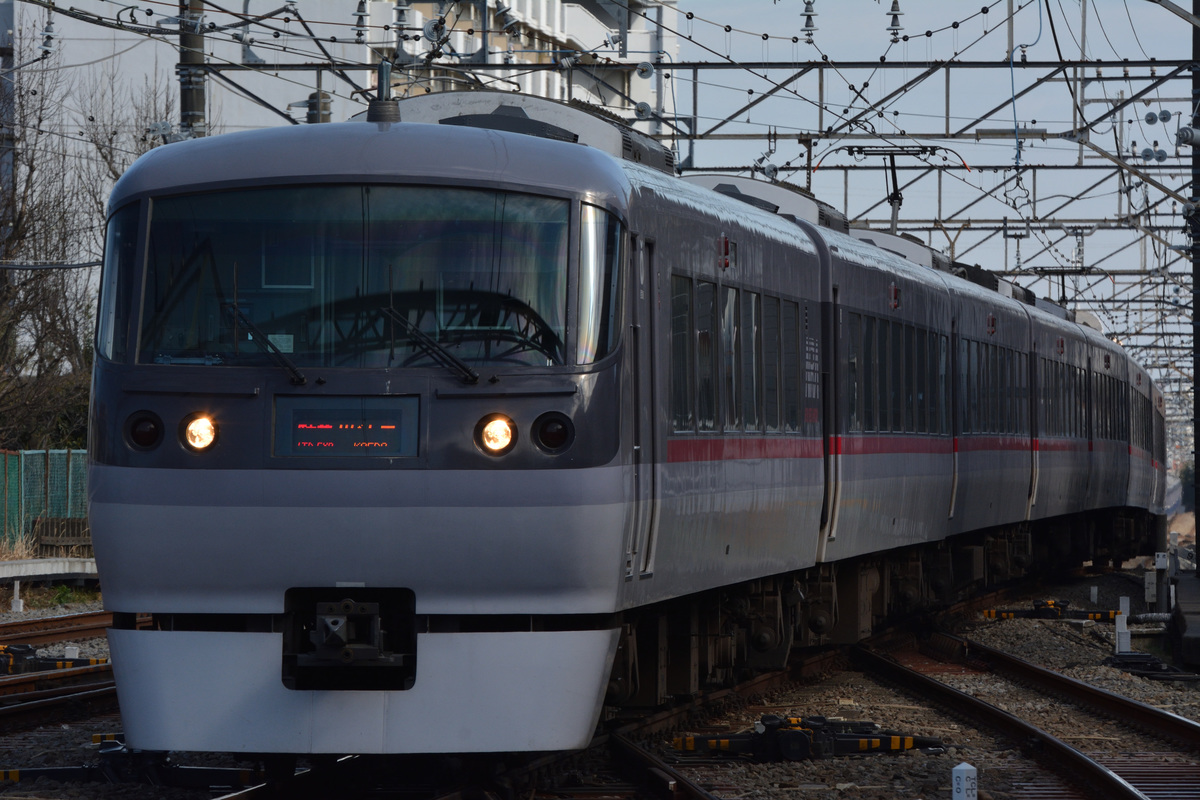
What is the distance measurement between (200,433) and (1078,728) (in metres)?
6.74

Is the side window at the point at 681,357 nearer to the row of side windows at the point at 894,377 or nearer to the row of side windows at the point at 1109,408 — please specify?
the row of side windows at the point at 894,377

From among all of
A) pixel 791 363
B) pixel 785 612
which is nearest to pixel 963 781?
pixel 791 363

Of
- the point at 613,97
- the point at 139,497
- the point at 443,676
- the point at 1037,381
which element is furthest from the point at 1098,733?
the point at 613,97

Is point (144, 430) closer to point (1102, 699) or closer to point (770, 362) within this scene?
point (770, 362)

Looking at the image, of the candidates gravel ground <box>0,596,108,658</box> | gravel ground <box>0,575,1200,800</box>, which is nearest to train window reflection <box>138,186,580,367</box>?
gravel ground <box>0,575,1200,800</box>

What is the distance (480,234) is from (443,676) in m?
1.78

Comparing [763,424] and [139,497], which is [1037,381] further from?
[139,497]

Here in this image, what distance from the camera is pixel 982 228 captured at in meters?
35.4

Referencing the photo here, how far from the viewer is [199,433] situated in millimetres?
7324

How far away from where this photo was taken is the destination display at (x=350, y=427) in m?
7.27

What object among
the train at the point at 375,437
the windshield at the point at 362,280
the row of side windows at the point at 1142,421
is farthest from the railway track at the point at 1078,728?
the row of side windows at the point at 1142,421

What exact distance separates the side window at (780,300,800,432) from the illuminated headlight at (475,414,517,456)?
3893 mm

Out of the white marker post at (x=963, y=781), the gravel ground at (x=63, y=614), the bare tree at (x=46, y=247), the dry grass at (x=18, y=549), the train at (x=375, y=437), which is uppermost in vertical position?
the bare tree at (x=46, y=247)

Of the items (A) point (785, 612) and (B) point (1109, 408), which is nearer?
(A) point (785, 612)
